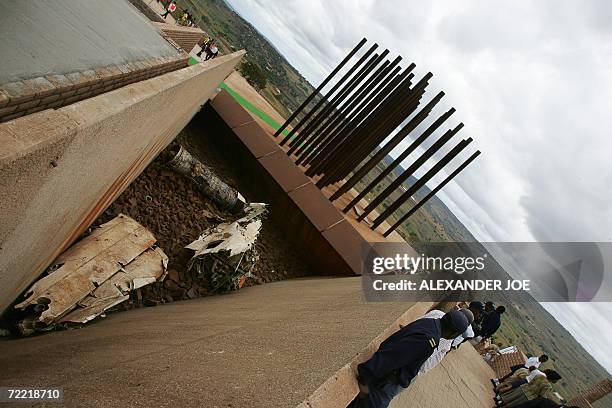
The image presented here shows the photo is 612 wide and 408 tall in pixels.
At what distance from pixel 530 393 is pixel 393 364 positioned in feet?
20.8

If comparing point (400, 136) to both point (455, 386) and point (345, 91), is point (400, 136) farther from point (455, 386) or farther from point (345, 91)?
point (455, 386)

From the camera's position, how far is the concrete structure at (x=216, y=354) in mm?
2176

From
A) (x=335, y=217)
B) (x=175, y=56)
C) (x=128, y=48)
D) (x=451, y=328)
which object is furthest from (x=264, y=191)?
(x=451, y=328)

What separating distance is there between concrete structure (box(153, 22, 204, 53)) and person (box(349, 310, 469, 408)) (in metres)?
8.32

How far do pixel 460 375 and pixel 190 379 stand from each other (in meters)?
7.35

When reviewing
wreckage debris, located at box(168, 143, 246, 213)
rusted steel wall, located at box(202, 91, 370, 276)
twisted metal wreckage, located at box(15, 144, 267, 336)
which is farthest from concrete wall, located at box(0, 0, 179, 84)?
rusted steel wall, located at box(202, 91, 370, 276)

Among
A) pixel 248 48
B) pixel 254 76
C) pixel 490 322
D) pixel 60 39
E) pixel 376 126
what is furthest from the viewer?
pixel 248 48

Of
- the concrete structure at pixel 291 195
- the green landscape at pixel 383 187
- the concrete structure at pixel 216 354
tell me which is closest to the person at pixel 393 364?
the concrete structure at pixel 216 354

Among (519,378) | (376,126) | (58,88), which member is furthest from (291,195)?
(519,378)

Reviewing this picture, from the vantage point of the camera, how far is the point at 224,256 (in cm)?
561

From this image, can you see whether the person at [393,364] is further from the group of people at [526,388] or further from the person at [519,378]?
the person at [519,378]

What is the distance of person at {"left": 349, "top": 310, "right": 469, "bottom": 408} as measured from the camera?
291cm

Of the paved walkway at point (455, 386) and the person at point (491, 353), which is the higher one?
the person at point (491, 353)

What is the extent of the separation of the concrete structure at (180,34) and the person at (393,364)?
27.3 ft
